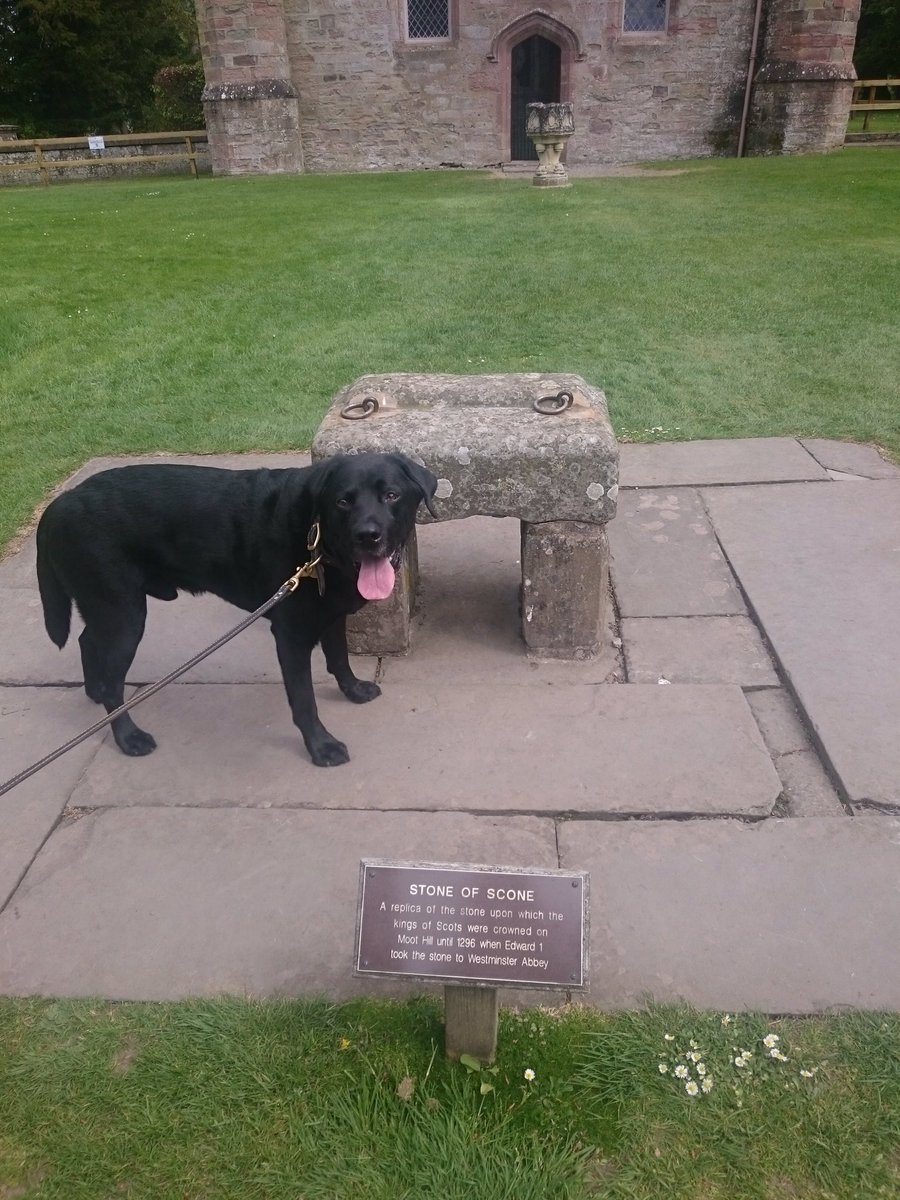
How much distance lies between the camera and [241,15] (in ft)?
63.5

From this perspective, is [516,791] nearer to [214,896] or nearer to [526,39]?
[214,896]

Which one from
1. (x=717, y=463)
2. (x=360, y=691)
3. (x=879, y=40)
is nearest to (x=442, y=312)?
(x=717, y=463)

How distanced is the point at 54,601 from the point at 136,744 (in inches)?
24.3

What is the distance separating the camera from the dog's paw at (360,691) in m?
3.51

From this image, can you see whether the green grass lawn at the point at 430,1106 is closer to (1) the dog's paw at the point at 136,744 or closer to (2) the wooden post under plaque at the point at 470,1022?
(2) the wooden post under plaque at the point at 470,1022

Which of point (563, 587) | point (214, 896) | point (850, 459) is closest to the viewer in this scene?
point (214, 896)

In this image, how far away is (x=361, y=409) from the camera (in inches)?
151

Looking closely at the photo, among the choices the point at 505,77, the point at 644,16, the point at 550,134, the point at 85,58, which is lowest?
the point at 550,134

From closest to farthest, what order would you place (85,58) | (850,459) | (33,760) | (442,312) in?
(33,760) < (850,459) < (442,312) < (85,58)

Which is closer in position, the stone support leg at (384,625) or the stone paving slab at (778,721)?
the stone paving slab at (778,721)

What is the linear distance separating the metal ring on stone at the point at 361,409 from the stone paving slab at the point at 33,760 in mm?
1638

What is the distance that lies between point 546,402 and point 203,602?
198 cm

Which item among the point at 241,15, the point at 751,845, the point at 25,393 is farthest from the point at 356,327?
the point at 241,15

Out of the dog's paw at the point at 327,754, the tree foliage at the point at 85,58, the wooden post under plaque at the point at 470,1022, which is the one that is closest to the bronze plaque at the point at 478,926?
the wooden post under plaque at the point at 470,1022
